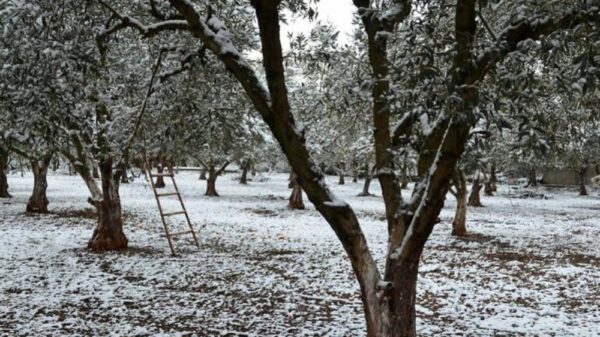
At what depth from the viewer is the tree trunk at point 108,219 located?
12438 mm

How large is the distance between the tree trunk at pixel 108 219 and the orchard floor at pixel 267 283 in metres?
0.51

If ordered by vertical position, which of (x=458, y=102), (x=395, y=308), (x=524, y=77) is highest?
(x=524, y=77)

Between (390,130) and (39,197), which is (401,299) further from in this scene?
(39,197)

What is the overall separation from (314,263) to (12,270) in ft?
21.1

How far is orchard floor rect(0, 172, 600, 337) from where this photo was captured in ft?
23.7

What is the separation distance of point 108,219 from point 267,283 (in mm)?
5184

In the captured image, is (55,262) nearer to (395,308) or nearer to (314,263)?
(314,263)

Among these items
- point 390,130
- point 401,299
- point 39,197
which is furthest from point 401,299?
point 39,197

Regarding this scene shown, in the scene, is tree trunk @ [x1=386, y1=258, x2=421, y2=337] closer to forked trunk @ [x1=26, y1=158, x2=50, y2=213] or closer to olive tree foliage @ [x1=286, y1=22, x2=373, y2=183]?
olive tree foliage @ [x1=286, y1=22, x2=373, y2=183]

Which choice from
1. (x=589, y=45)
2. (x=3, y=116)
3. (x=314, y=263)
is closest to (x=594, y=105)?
(x=589, y=45)

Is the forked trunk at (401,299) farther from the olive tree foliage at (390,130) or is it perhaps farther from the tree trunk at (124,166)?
the tree trunk at (124,166)

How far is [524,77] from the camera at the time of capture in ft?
11.0

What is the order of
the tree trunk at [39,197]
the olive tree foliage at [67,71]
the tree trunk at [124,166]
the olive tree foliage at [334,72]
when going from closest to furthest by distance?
1. the olive tree foliage at [67,71]
2. the olive tree foliage at [334,72]
3. the tree trunk at [124,166]
4. the tree trunk at [39,197]

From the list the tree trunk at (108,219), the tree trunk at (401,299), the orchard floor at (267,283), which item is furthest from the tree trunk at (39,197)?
the tree trunk at (401,299)
